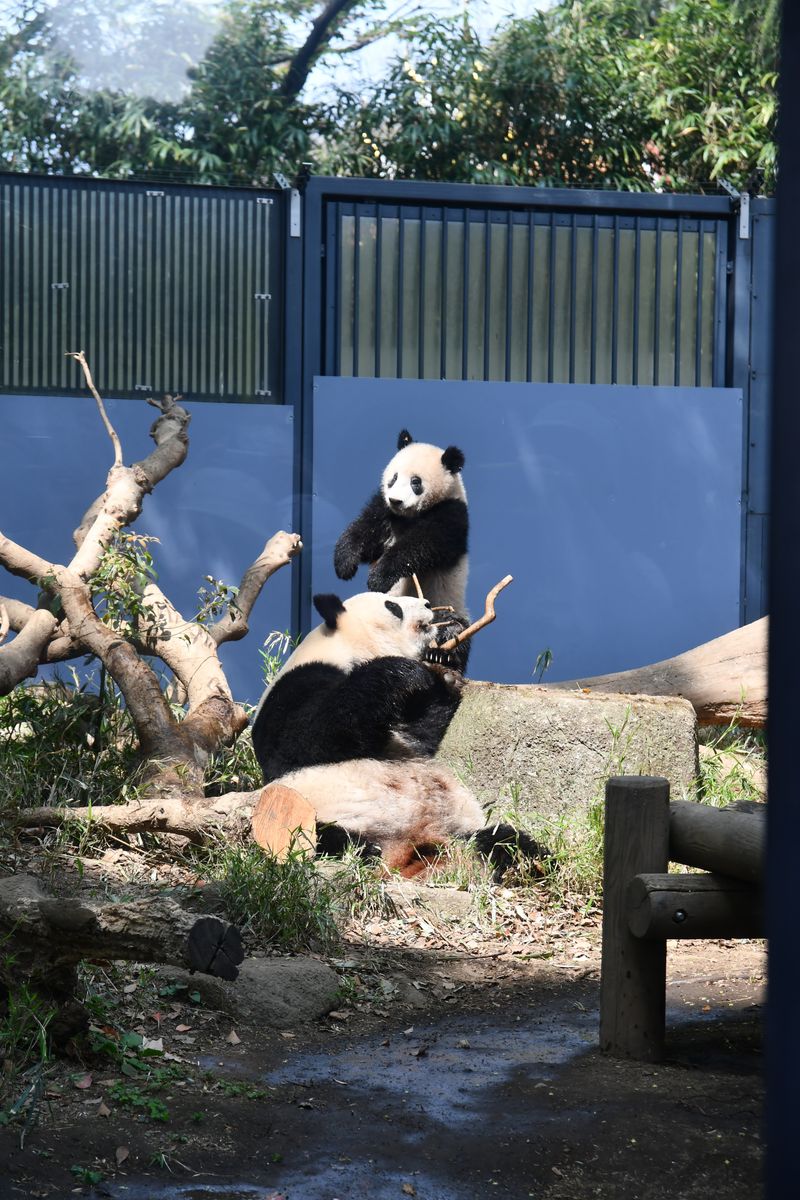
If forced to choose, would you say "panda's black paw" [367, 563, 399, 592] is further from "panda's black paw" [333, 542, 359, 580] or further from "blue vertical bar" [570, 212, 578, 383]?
"blue vertical bar" [570, 212, 578, 383]

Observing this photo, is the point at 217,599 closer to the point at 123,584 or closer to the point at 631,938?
the point at 123,584

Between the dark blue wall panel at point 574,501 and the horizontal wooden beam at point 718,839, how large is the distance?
3.83m

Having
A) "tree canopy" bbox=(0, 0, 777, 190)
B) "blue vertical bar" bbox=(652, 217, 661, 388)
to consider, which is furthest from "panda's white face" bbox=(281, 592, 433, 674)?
"tree canopy" bbox=(0, 0, 777, 190)

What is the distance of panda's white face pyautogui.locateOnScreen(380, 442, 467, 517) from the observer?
6.72 metres

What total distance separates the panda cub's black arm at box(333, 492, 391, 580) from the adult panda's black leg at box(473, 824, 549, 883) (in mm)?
2257

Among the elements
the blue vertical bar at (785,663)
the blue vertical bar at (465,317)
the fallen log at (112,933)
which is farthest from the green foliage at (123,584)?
the blue vertical bar at (785,663)

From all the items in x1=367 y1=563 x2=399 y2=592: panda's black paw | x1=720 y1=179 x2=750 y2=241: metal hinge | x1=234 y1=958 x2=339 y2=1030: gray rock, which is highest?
x1=720 y1=179 x2=750 y2=241: metal hinge

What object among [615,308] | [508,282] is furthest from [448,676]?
[615,308]

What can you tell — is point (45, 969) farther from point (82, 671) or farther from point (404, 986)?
point (82, 671)

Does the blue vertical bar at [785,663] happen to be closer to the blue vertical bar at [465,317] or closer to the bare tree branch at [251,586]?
the bare tree branch at [251,586]

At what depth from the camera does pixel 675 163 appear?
35.3 ft

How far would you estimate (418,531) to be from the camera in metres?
6.70

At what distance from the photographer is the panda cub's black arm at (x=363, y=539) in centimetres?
689

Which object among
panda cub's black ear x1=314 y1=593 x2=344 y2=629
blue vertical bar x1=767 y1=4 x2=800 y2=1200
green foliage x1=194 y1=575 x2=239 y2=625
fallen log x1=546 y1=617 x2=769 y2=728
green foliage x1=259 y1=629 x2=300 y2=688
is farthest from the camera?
green foliage x1=259 y1=629 x2=300 y2=688
